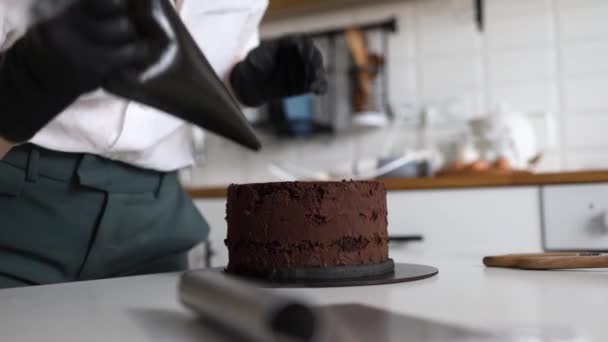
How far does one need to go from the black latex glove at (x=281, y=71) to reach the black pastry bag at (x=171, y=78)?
37cm

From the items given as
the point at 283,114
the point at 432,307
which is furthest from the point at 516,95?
the point at 432,307

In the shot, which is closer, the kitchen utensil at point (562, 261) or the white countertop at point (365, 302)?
the white countertop at point (365, 302)

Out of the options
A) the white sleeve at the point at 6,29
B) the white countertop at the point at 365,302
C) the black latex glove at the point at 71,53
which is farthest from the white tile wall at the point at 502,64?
the black latex glove at the point at 71,53

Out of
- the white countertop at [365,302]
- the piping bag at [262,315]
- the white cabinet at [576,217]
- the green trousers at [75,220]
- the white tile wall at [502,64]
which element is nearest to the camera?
the piping bag at [262,315]

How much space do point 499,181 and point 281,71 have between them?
77cm

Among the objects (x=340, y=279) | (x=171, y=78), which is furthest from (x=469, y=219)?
(x=171, y=78)

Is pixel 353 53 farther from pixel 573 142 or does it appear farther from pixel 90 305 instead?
pixel 90 305

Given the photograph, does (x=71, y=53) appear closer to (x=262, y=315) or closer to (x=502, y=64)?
(x=262, y=315)

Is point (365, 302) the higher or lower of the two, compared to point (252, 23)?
lower

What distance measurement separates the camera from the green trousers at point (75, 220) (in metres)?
0.75

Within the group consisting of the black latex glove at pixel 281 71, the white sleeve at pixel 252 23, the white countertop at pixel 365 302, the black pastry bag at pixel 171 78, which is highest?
the white sleeve at pixel 252 23

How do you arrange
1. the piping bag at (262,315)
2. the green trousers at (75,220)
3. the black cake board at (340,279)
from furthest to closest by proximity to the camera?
the green trousers at (75,220), the black cake board at (340,279), the piping bag at (262,315)

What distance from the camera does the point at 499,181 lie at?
1.42 meters

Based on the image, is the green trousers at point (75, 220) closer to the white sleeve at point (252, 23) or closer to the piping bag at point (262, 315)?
the white sleeve at point (252, 23)
